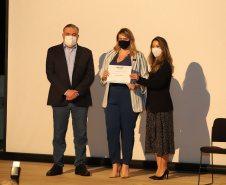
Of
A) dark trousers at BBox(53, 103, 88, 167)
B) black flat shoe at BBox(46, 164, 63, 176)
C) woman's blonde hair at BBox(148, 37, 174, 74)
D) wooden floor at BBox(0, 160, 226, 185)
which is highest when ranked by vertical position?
woman's blonde hair at BBox(148, 37, 174, 74)

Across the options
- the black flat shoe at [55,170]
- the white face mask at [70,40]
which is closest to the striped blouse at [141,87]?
the white face mask at [70,40]

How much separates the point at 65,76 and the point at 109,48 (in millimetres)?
1035

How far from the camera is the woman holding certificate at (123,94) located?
4.72m

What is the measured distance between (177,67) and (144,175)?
1492 mm

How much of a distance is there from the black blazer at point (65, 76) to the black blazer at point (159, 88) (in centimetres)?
69

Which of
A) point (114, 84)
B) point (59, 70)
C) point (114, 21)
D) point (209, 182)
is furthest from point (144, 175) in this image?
point (114, 21)

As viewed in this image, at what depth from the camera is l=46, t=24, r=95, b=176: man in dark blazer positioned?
4926 mm

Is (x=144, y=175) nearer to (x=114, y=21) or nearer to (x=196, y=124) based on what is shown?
(x=196, y=124)

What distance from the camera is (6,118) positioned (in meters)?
6.30

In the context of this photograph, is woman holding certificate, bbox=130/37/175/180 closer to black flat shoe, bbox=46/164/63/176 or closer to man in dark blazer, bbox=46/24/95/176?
man in dark blazer, bbox=46/24/95/176

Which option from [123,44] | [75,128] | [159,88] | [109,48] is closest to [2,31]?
[109,48]

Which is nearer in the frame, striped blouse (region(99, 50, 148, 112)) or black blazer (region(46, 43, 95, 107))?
striped blouse (region(99, 50, 148, 112))

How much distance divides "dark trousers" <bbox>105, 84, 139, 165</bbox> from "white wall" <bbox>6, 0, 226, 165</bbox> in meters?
→ 0.85

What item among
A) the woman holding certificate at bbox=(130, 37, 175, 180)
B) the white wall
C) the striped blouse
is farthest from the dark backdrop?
the woman holding certificate at bbox=(130, 37, 175, 180)
